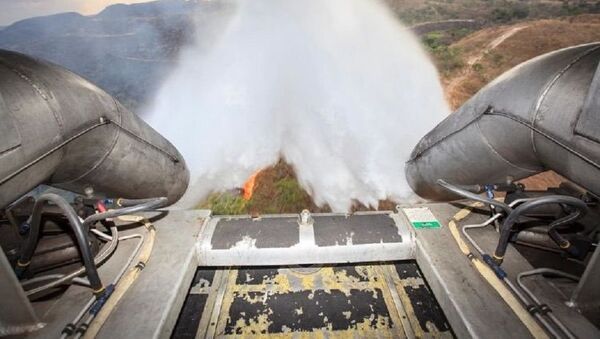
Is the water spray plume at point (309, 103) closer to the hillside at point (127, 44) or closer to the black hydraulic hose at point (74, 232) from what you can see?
the black hydraulic hose at point (74, 232)

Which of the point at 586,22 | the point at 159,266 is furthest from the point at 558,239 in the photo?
the point at 586,22

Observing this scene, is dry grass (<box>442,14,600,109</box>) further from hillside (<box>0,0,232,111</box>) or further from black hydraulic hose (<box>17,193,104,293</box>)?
hillside (<box>0,0,232,111</box>)

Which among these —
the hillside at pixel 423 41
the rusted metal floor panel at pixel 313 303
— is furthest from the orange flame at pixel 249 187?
the rusted metal floor panel at pixel 313 303

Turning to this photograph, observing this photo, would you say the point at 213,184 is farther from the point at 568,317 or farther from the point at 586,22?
the point at 586,22

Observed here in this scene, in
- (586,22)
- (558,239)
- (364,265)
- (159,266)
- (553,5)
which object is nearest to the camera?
(558,239)

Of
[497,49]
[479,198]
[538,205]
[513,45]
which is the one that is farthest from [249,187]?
[513,45]

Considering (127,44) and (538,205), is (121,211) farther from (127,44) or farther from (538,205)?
Answer: (127,44)

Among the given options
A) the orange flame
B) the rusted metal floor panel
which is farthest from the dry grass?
the rusted metal floor panel
